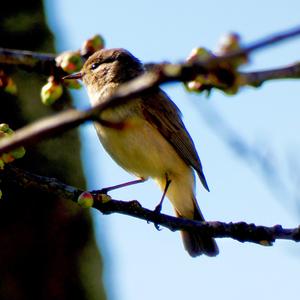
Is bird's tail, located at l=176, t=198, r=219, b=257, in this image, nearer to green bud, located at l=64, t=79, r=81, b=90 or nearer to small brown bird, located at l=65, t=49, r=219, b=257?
small brown bird, located at l=65, t=49, r=219, b=257

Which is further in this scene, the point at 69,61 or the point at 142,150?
the point at 142,150

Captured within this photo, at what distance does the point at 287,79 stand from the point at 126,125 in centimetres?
35

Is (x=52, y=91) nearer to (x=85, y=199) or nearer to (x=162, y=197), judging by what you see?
(x=85, y=199)

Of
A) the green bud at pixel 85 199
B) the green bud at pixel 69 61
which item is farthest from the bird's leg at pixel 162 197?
the green bud at pixel 69 61

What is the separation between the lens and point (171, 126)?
5.09 metres

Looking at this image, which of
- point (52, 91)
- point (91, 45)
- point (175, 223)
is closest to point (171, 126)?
point (175, 223)

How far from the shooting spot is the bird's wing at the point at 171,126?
492 cm

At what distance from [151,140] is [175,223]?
146 cm

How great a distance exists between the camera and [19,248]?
4.82 metres

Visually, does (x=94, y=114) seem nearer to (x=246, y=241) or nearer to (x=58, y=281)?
(x=246, y=241)

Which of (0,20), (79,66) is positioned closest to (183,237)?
(0,20)

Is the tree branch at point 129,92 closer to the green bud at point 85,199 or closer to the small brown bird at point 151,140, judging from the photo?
the green bud at point 85,199

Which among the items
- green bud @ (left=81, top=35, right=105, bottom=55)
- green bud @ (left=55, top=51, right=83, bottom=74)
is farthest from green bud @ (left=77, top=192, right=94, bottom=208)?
green bud @ (left=55, top=51, right=83, bottom=74)

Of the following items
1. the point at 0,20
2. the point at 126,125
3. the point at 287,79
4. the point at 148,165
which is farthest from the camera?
the point at 0,20
